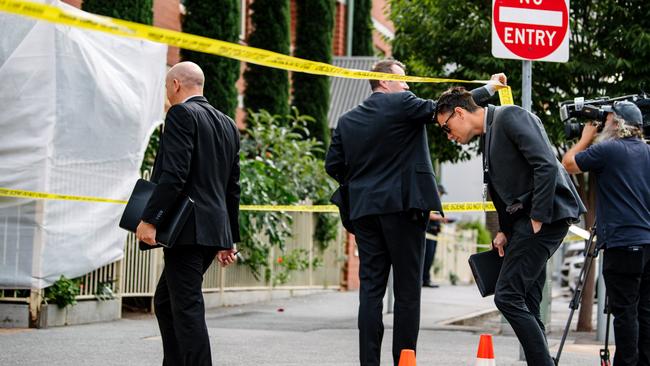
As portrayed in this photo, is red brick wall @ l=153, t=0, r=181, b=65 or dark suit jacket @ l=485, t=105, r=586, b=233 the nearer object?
dark suit jacket @ l=485, t=105, r=586, b=233

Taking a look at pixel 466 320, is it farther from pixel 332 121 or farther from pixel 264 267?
pixel 332 121

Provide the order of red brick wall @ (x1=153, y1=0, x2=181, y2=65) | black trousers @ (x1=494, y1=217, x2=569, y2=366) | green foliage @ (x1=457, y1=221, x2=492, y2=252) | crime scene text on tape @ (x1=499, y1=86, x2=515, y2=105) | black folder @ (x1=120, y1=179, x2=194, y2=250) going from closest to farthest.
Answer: black folder @ (x1=120, y1=179, x2=194, y2=250)
black trousers @ (x1=494, y1=217, x2=569, y2=366)
crime scene text on tape @ (x1=499, y1=86, x2=515, y2=105)
red brick wall @ (x1=153, y1=0, x2=181, y2=65)
green foliage @ (x1=457, y1=221, x2=492, y2=252)

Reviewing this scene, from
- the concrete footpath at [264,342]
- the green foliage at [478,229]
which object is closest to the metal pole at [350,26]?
the green foliage at [478,229]

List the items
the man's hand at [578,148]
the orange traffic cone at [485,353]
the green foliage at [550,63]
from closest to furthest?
the orange traffic cone at [485,353] < the man's hand at [578,148] < the green foliage at [550,63]

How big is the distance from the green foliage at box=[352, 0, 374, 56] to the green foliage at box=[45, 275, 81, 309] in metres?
17.3

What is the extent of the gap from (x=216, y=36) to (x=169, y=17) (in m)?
1.47

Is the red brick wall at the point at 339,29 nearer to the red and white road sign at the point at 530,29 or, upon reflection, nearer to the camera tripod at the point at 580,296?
the red and white road sign at the point at 530,29

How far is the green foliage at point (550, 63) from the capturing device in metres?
12.3

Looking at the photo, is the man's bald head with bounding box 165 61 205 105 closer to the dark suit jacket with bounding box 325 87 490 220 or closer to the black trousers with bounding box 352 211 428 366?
the dark suit jacket with bounding box 325 87 490 220

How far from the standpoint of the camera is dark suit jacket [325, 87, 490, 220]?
7352 millimetres

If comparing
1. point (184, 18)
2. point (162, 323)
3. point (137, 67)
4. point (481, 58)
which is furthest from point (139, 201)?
point (184, 18)

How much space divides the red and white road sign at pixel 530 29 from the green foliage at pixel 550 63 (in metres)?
3.14

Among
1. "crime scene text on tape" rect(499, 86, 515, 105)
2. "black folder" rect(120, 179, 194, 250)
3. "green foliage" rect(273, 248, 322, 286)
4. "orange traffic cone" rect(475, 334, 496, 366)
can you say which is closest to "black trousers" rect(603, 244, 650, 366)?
A: "crime scene text on tape" rect(499, 86, 515, 105)

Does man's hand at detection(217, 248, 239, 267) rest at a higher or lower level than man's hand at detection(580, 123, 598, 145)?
lower
